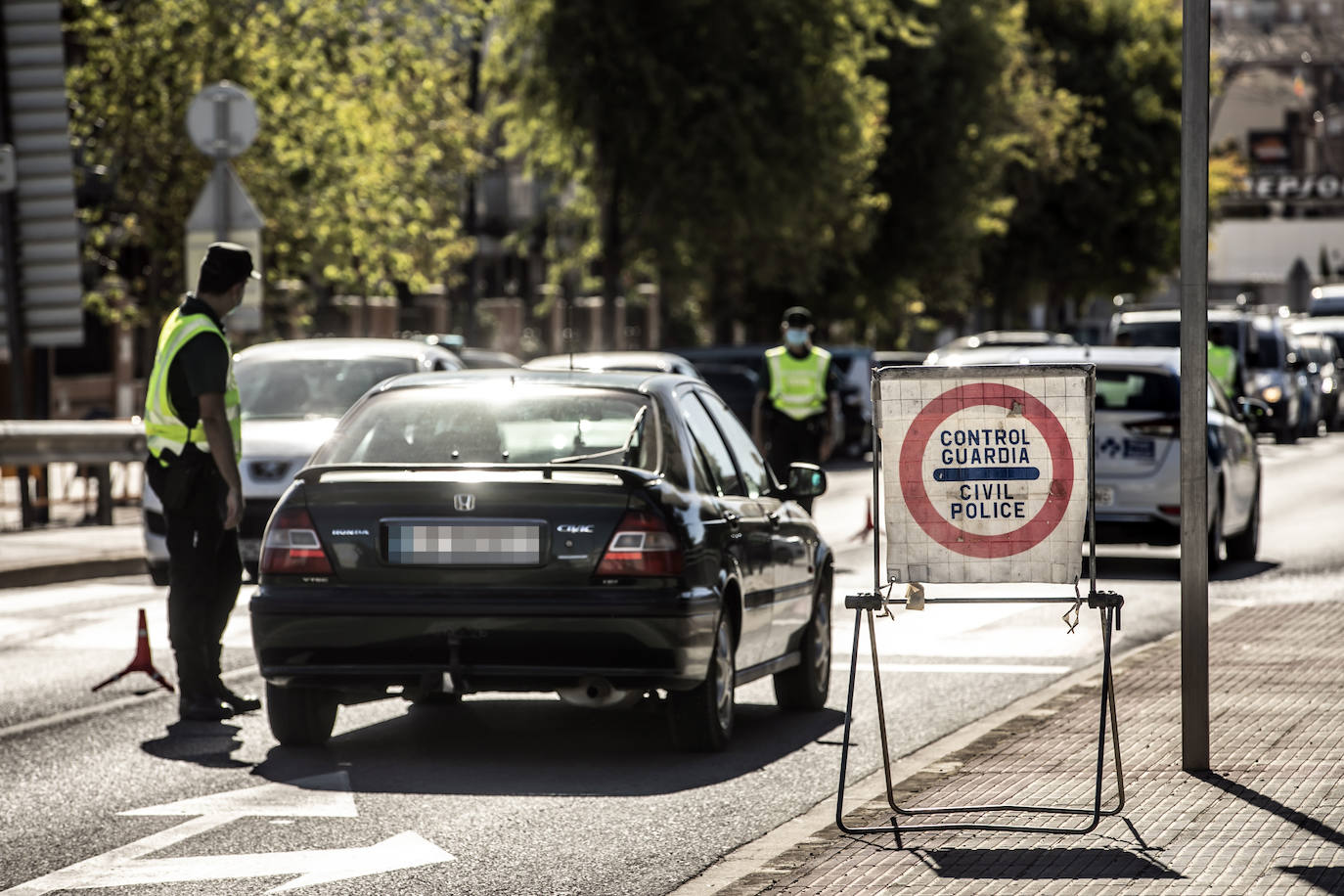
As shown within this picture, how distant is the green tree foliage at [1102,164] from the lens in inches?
2579

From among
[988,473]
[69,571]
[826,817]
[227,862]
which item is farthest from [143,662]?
[69,571]

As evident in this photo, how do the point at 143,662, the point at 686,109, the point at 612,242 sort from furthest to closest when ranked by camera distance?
1. the point at 612,242
2. the point at 686,109
3. the point at 143,662

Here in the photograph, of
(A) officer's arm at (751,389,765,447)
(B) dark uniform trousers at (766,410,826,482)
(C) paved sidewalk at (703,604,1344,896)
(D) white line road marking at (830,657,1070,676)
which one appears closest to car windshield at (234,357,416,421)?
(A) officer's arm at (751,389,765,447)

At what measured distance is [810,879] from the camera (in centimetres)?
642

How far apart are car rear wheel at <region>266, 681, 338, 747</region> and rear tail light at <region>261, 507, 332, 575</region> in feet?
1.84

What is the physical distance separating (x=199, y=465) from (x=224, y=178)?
347 inches

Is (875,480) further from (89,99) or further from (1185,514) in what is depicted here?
(89,99)

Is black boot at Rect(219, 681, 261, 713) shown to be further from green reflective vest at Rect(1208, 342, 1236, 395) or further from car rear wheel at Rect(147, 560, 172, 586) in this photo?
green reflective vest at Rect(1208, 342, 1236, 395)

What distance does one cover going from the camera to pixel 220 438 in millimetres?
10141

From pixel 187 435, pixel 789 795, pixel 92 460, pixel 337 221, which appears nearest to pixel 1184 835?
pixel 789 795

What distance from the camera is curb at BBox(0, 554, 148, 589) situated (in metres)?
16.3

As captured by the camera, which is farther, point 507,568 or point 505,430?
point 505,430

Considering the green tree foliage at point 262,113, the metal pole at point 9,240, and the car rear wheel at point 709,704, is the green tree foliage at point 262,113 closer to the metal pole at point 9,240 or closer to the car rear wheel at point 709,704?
the metal pole at point 9,240

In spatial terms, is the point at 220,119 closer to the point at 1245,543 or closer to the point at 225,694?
the point at 1245,543
